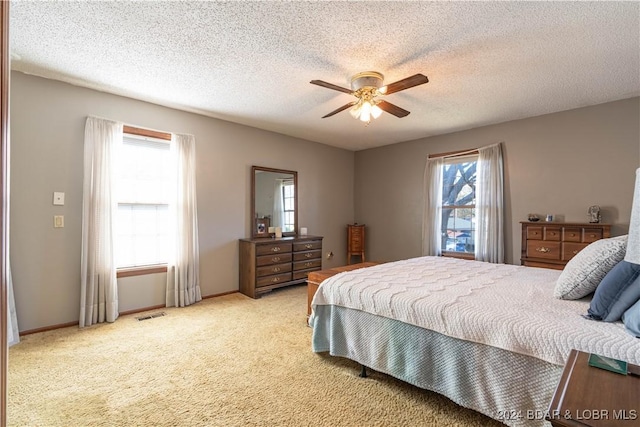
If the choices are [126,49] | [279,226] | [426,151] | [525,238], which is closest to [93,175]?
[126,49]

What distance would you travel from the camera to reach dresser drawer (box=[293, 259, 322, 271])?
15.2 ft

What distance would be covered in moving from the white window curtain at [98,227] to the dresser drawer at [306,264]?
2314 millimetres

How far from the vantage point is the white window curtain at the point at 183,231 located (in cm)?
371

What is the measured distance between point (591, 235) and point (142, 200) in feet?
17.1

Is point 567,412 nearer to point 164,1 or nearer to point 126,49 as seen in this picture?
point 164,1

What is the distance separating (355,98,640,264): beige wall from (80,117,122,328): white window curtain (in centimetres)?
435

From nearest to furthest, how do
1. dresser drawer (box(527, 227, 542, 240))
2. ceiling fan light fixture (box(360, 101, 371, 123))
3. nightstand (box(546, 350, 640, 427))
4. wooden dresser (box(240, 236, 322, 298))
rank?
nightstand (box(546, 350, 640, 427))
ceiling fan light fixture (box(360, 101, 371, 123))
dresser drawer (box(527, 227, 542, 240))
wooden dresser (box(240, 236, 322, 298))

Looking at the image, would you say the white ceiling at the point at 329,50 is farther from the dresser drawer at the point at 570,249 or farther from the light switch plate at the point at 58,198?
the dresser drawer at the point at 570,249

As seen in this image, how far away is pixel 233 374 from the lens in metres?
2.16

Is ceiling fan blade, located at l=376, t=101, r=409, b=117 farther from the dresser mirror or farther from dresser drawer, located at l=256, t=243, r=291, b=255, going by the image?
dresser drawer, located at l=256, t=243, r=291, b=255

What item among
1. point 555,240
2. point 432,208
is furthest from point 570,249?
point 432,208

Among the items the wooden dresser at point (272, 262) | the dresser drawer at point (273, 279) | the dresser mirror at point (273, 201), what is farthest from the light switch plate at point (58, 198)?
the dresser drawer at point (273, 279)

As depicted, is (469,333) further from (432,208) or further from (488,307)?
(432,208)

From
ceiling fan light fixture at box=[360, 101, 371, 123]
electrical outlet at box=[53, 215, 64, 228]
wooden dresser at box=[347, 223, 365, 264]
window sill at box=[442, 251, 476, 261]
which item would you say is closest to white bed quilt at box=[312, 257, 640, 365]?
ceiling fan light fixture at box=[360, 101, 371, 123]
